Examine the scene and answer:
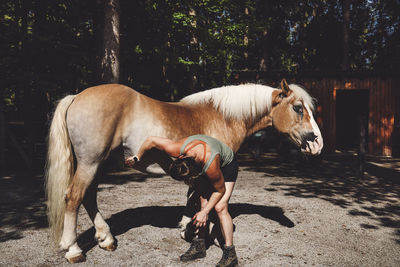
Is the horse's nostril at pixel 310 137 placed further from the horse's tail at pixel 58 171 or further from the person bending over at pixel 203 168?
the horse's tail at pixel 58 171

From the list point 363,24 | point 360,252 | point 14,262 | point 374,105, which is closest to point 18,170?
point 14,262

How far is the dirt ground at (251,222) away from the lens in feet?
11.2

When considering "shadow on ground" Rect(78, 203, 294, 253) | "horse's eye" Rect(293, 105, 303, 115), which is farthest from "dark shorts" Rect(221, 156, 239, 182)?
"shadow on ground" Rect(78, 203, 294, 253)

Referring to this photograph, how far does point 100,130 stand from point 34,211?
299 centimetres

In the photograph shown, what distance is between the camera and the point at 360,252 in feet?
11.8

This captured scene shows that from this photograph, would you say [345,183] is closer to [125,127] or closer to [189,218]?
[189,218]

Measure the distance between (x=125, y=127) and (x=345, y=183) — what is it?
6570mm

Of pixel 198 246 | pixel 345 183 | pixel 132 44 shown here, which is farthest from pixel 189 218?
pixel 132 44

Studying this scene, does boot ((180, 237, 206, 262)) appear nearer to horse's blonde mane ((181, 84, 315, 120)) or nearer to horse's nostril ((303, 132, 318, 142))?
horse's blonde mane ((181, 84, 315, 120))

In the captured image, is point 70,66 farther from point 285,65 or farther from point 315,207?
Answer: point 285,65

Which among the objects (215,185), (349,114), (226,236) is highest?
(349,114)

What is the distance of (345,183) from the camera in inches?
304

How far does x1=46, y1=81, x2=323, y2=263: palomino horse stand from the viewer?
325 cm

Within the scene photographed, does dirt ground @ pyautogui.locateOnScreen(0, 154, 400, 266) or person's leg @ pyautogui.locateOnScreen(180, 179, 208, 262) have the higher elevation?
person's leg @ pyautogui.locateOnScreen(180, 179, 208, 262)
